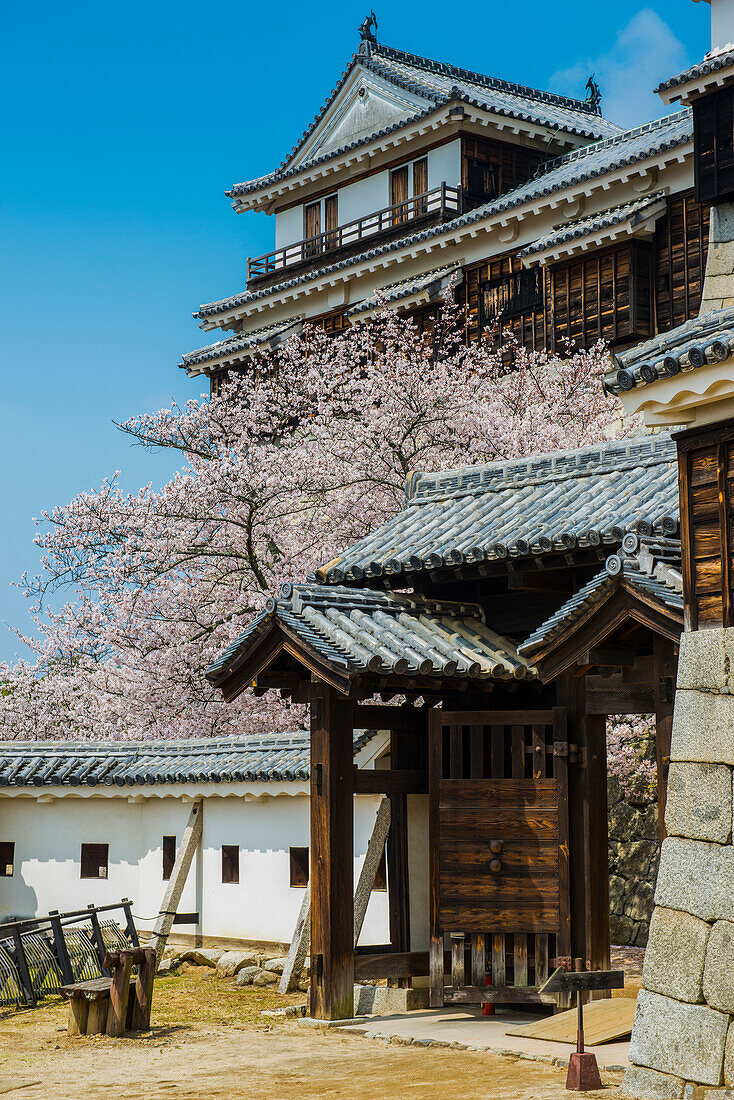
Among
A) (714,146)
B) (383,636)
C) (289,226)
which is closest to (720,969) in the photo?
(383,636)

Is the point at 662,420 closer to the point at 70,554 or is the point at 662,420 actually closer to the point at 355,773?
the point at 355,773

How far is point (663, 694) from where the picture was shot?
31.9ft

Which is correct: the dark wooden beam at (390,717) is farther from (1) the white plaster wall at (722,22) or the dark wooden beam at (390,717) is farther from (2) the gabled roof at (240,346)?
(2) the gabled roof at (240,346)

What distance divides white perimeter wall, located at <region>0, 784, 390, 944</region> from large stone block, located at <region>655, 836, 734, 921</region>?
619 cm

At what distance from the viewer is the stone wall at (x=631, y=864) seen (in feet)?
57.9

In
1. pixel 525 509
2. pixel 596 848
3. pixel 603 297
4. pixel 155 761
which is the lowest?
pixel 596 848

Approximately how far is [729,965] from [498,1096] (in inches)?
68.8

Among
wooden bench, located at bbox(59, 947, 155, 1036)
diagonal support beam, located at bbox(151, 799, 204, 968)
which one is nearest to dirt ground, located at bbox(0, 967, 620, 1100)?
wooden bench, located at bbox(59, 947, 155, 1036)

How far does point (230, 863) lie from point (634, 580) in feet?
28.4

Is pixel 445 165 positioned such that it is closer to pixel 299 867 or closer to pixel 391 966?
pixel 299 867

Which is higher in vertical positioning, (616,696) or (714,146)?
(714,146)

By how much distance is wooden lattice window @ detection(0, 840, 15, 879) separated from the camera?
1769 cm

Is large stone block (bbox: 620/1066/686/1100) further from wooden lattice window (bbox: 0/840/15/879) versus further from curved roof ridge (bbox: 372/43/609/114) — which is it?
curved roof ridge (bbox: 372/43/609/114)

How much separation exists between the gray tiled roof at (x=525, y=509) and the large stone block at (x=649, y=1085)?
4278 mm
